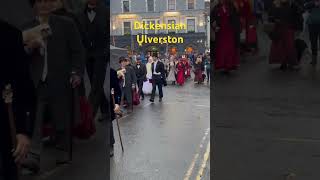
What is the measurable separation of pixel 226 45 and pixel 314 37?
51 cm

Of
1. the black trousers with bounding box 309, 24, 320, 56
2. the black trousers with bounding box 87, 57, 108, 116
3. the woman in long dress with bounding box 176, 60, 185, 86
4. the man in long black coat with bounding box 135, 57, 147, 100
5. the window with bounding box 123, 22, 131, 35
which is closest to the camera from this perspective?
the black trousers with bounding box 309, 24, 320, 56

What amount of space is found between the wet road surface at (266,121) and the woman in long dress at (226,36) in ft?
0.22

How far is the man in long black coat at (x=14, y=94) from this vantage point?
7.93 feet

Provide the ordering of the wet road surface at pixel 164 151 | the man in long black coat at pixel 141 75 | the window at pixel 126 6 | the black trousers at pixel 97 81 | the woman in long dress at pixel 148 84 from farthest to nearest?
1. the woman in long dress at pixel 148 84
2. the man in long black coat at pixel 141 75
3. the wet road surface at pixel 164 151
4. the window at pixel 126 6
5. the black trousers at pixel 97 81

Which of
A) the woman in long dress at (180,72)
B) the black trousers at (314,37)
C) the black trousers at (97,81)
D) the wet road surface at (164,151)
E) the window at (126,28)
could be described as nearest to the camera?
the black trousers at (314,37)

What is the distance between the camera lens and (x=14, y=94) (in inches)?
95.0

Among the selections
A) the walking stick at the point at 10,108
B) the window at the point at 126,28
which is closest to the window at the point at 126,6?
the window at the point at 126,28

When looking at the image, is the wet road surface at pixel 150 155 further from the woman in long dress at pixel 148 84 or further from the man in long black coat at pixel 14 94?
the woman in long dress at pixel 148 84

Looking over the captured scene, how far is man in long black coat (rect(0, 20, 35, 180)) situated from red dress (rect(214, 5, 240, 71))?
3.67 feet

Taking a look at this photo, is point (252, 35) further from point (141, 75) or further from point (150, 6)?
point (141, 75)

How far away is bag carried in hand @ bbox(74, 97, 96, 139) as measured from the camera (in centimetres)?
307

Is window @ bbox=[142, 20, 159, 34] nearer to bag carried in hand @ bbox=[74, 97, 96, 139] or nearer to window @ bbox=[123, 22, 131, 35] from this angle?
window @ bbox=[123, 22, 131, 35]

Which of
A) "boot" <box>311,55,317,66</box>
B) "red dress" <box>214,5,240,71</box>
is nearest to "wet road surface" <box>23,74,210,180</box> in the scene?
"red dress" <box>214,5,240,71</box>

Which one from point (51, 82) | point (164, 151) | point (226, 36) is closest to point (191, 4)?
point (226, 36)
